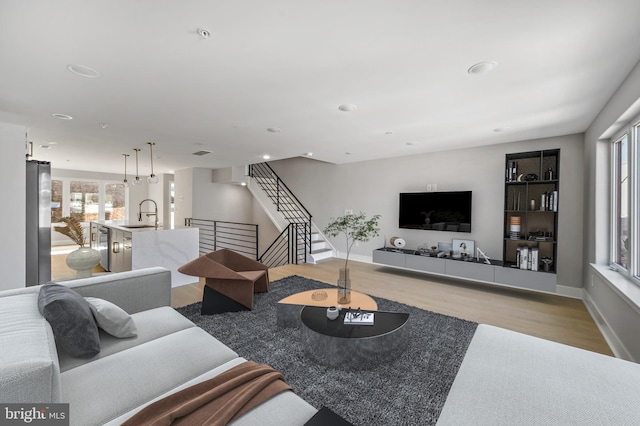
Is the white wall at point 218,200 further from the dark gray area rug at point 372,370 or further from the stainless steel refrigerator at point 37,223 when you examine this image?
the dark gray area rug at point 372,370

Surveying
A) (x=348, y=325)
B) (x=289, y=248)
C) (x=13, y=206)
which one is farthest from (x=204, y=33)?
(x=289, y=248)

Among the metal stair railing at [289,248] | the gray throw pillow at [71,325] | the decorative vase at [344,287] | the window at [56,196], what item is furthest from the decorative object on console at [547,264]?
the window at [56,196]

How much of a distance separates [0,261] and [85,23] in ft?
12.9

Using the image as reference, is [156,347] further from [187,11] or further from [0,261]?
[0,261]

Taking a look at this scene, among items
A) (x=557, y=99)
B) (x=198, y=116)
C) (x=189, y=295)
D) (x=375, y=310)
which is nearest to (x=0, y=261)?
(x=189, y=295)

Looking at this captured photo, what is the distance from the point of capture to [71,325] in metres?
1.55

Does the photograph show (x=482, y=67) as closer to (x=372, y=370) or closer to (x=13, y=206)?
(x=372, y=370)

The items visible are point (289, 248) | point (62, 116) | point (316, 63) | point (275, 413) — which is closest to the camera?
point (275, 413)

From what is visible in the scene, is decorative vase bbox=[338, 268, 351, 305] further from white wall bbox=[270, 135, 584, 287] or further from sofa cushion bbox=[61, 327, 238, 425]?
white wall bbox=[270, 135, 584, 287]

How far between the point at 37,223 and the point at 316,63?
15.4ft

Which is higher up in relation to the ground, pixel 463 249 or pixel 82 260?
pixel 82 260

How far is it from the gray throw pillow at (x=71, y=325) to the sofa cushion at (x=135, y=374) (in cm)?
10

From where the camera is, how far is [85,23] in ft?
5.81

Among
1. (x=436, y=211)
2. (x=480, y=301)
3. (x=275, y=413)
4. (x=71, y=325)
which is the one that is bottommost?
(x=480, y=301)
